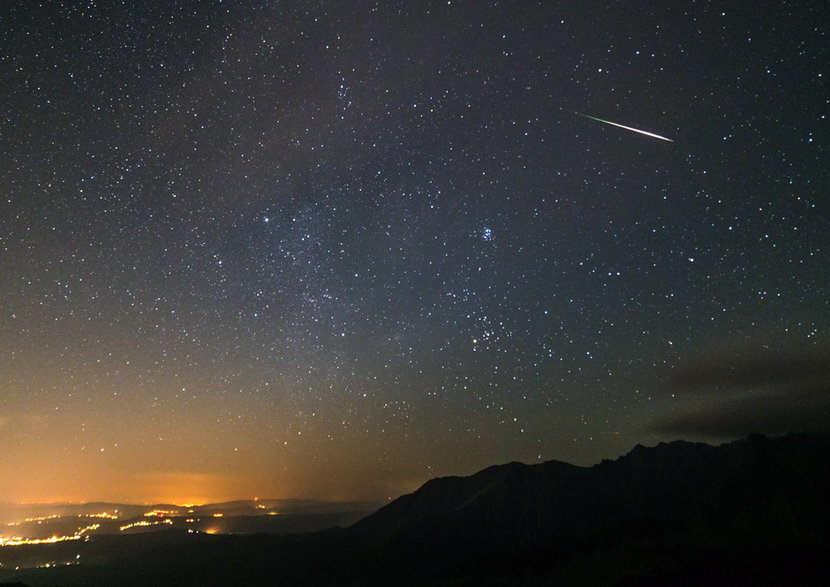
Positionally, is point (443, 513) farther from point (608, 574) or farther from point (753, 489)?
point (753, 489)

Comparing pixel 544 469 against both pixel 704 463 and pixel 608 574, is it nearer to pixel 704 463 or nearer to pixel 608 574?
pixel 704 463

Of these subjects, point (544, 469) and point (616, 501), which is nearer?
point (616, 501)

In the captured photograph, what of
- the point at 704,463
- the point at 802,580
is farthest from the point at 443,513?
the point at 802,580

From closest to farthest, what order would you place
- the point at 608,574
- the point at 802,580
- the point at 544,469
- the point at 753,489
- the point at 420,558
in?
the point at 802,580 → the point at 608,574 → the point at 420,558 → the point at 753,489 → the point at 544,469

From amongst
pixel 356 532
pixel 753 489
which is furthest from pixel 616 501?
pixel 356 532

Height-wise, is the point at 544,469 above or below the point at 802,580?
above

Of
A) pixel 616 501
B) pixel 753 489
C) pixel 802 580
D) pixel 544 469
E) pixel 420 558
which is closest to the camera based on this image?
pixel 802 580
